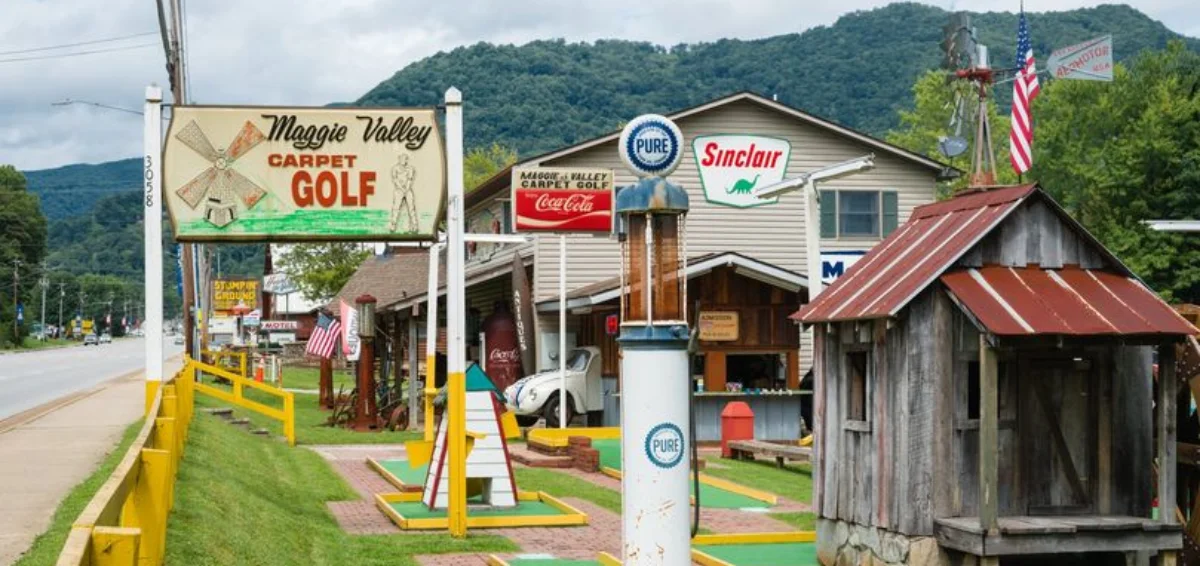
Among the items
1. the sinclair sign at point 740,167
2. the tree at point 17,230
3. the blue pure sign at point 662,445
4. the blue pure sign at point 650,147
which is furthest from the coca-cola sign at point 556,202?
the tree at point 17,230

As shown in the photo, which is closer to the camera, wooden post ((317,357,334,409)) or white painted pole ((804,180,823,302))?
white painted pole ((804,180,823,302))

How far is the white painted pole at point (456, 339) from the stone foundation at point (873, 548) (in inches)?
153

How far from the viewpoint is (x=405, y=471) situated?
22906mm

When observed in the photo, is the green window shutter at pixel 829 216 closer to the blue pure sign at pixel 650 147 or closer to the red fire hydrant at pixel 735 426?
the red fire hydrant at pixel 735 426

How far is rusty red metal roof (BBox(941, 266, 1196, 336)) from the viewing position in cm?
1189

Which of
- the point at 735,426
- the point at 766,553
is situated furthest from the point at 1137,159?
the point at 766,553

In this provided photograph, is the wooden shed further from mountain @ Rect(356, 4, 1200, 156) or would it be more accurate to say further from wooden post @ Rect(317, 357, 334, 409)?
mountain @ Rect(356, 4, 1200, 156)

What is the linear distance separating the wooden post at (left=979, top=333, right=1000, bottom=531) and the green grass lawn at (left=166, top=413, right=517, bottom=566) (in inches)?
202

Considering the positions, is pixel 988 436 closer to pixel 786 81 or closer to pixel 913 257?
pixel 913 257

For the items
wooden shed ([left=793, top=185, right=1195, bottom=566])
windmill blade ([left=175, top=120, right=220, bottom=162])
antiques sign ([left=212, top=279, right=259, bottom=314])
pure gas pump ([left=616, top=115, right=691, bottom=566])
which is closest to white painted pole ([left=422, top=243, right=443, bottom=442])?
windmill blade ([left=175, top=120, right=220, bottom=162])

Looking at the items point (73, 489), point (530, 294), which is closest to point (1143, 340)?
point (73, 489)

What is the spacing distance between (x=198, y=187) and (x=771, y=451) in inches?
468

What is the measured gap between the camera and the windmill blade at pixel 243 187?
15544 mm

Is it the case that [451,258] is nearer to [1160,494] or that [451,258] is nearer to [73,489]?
[73,489]
